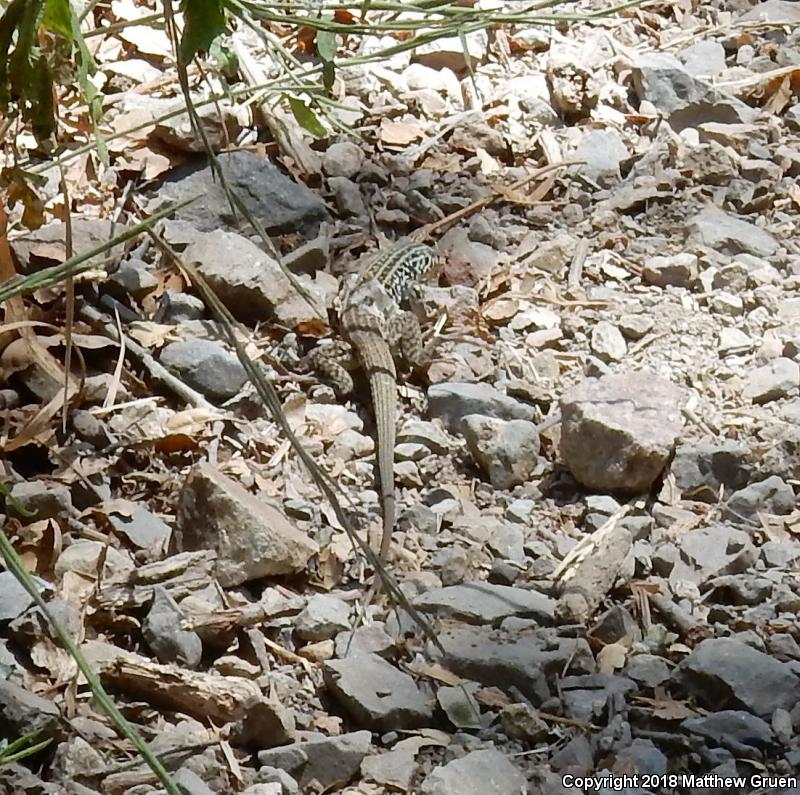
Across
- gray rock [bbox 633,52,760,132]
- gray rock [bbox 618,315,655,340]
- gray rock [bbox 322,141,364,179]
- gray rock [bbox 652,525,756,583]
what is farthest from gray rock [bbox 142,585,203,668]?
gray rock [bbox 633,52,760,132]

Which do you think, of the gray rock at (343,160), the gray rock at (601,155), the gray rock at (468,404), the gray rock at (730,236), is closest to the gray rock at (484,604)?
the gray rock at (468,404)

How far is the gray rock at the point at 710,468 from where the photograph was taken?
2582mm

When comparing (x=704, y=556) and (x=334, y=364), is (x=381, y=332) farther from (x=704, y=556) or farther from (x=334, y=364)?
(x=704, y=556)

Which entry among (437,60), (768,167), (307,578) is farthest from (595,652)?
(437,60)

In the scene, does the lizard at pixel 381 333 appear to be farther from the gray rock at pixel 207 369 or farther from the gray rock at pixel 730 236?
the gray rock at pixel 730 236

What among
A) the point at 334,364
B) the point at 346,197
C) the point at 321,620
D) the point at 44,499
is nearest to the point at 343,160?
the point at 346,197

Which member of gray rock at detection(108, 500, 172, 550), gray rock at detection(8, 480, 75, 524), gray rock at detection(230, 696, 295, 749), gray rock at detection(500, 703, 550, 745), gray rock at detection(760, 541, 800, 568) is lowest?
gray rock at detection(760, 541, 800, 568)

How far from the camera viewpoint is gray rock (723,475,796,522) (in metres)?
2.51

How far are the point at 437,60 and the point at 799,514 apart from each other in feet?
7.06

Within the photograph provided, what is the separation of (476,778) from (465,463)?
989 mm

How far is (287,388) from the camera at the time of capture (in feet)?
9.45

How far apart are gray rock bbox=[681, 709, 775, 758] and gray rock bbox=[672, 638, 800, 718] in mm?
39

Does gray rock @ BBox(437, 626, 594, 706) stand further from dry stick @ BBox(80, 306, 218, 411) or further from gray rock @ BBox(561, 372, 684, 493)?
dry stick @ BBox(80, 306, 218, 411)

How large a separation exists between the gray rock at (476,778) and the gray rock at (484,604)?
361 mm
